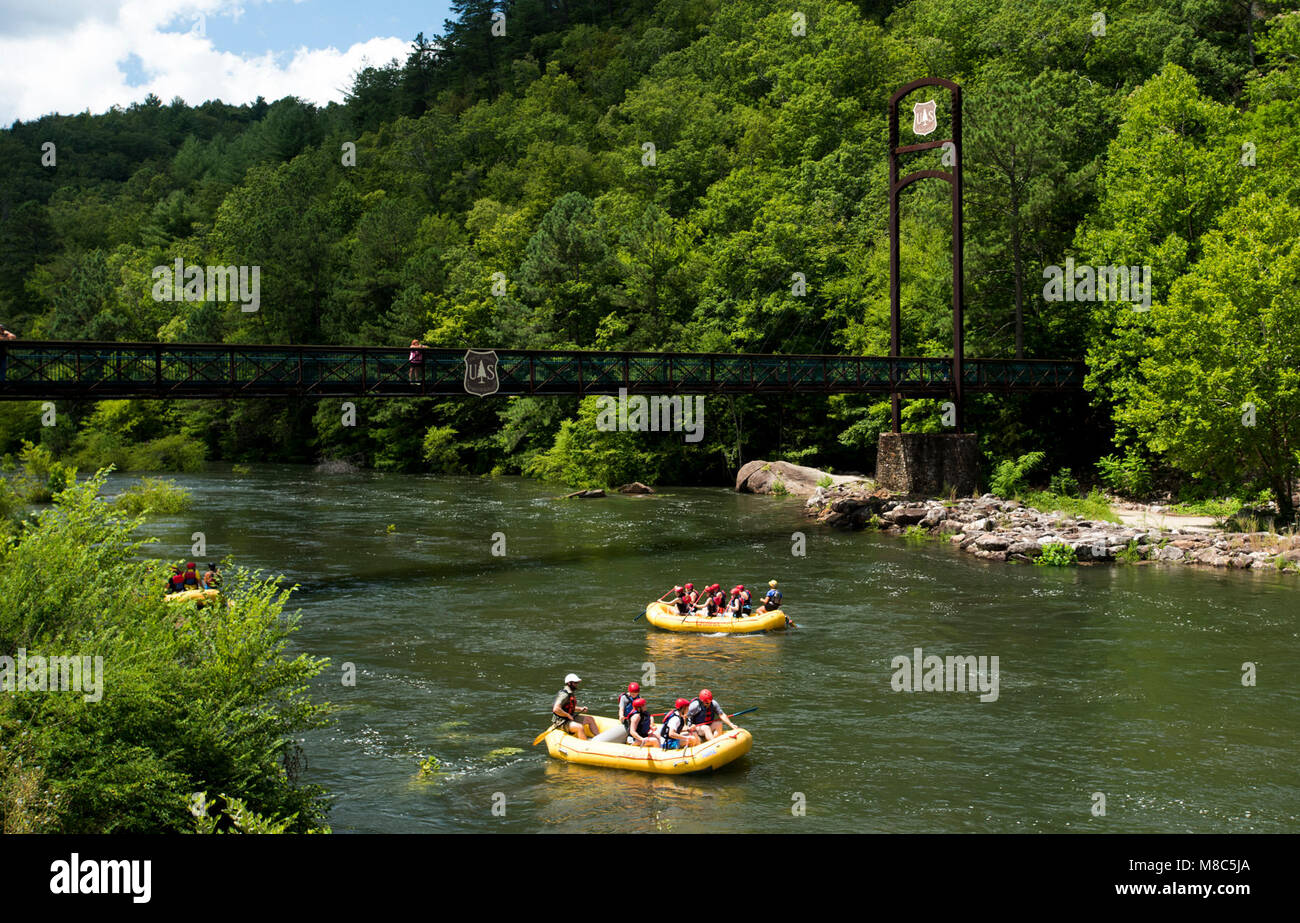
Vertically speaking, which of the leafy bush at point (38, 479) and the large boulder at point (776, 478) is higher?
the leafy bush at point (38, 479)

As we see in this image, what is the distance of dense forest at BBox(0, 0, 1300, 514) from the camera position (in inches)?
1651

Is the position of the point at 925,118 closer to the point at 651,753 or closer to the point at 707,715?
the point at 707,715

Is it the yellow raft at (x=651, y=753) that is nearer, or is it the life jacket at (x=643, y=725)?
the yellow raft at (x=651, y=753)

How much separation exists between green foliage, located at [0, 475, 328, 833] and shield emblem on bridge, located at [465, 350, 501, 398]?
1997cm

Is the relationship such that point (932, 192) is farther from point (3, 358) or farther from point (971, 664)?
point (3, 358)

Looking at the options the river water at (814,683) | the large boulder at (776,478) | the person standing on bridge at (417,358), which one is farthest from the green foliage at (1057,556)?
the person standing on bridge at (417,358)

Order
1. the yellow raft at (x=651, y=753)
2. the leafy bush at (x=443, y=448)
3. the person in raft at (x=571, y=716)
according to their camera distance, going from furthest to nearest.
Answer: the leafy bush at (x=443, y=448)
the person in raft at (x=571, y=716)
the yellow raft at (x=651, y=753)

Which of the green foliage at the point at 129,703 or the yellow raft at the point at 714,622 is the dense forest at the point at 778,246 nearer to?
the yellow raft at the point at 714,622

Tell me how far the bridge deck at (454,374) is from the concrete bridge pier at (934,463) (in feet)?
7.43

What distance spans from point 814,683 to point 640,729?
489cm

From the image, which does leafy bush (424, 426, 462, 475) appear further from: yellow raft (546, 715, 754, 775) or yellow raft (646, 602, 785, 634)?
yellow raft (546, 715, 754, 775)

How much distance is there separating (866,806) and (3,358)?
970 inches

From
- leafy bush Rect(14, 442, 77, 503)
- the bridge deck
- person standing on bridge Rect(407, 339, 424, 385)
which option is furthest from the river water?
leafy bush Rect(14, 442, 77, 503)

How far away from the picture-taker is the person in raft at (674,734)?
1664cm
